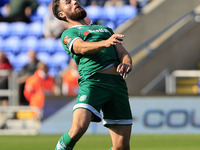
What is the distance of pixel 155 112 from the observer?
13.4m

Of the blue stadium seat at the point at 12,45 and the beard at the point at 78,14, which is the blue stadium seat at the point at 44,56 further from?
the beard at the point at 78,14

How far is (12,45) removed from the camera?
1895 cm

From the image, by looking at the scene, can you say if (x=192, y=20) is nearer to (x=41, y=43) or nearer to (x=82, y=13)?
(x=41, y=43)

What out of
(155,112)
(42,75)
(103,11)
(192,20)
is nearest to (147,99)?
(155,112)

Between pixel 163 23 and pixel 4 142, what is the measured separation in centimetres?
686

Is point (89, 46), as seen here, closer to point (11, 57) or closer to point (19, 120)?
point (19, 120)

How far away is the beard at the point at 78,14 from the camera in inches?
243

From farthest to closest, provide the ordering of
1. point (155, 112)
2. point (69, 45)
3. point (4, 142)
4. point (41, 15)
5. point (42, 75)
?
point (41, 15) → point (42, 75) → point (155, 112) → point (4, 142) → point (69, 45)

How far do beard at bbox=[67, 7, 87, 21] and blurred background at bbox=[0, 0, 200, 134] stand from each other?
23.9ft

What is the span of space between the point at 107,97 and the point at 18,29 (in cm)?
1390

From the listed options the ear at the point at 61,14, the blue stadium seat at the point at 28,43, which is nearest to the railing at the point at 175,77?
the blue stadium seat at the point at 28,43

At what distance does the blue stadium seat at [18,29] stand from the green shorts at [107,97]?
13563 mm

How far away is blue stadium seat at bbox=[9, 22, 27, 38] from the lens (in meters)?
19.3

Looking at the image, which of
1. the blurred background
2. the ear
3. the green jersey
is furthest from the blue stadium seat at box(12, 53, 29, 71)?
the green jersey
